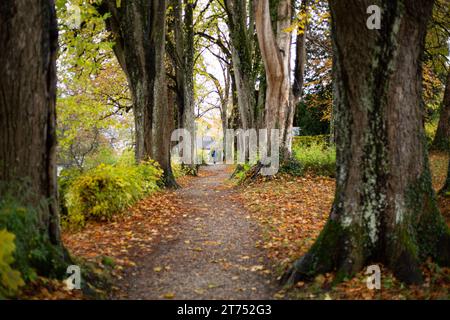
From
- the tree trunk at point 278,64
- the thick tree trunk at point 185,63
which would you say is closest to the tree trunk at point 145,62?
the tree trunk at point 278,64

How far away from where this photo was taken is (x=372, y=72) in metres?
4.66

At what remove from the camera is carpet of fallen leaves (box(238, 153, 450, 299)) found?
449 cm

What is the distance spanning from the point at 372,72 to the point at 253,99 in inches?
474

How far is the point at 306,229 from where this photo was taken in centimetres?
764

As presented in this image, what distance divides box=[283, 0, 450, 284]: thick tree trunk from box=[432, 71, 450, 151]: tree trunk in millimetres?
14519

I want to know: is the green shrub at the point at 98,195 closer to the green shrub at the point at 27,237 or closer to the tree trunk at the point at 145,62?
the tree trunk at the point at 145,62

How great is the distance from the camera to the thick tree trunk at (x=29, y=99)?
172 inches

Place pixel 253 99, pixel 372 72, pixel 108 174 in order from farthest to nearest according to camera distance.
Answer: pixel 253 99, pixel 108 174, pixel 372 72

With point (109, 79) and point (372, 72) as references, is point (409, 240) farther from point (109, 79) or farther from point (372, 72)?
point (109, 79)

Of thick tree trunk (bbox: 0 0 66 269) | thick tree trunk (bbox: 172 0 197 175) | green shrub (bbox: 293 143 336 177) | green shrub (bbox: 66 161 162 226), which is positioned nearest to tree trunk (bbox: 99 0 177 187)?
green shrub (bbox: 66 161 162 226)

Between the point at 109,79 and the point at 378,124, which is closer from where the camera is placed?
the point at 378,124

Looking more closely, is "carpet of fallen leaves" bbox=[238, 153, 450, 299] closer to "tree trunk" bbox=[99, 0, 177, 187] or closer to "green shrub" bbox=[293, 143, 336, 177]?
"green shrub" bbox=[293, 143, 336, 177]
